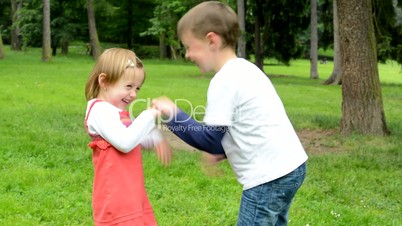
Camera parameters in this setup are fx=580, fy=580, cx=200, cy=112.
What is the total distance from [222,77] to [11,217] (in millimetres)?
2768

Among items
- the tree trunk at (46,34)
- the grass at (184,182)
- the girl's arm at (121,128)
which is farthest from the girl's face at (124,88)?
the tree trunk at (46,34)

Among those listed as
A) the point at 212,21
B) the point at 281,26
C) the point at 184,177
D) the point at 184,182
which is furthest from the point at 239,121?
the point at 281,26

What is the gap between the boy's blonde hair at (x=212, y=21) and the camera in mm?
2752

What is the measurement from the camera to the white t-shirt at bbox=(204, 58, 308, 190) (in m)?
2.72

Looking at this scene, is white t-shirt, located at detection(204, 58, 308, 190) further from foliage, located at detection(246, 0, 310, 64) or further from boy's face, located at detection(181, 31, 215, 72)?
foliage, located at detection(246, 0, 310, 64)

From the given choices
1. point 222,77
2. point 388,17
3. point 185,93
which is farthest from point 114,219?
point 388,17

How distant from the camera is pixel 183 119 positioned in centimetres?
278

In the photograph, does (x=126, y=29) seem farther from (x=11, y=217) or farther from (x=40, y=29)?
(x=11, y=217)

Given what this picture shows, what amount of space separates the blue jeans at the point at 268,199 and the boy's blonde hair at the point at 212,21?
722mm

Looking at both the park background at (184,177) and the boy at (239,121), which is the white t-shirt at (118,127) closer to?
the boy at (239,121)

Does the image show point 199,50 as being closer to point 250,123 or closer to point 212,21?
point 212,21

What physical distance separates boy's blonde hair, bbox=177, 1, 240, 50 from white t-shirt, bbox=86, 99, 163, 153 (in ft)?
1.54

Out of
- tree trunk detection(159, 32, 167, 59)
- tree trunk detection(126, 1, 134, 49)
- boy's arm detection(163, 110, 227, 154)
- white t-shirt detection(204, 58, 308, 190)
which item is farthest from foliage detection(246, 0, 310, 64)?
tree trunk detection(126, 1, 134, 49)

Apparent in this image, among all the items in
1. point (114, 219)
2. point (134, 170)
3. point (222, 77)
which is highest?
point (222, 77)
